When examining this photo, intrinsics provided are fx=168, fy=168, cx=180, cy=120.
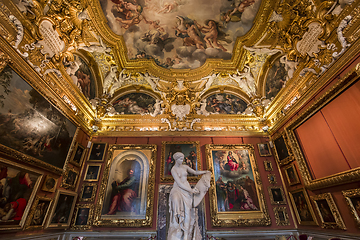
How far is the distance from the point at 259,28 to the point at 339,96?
4.50 m

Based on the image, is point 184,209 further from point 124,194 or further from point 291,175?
point 291,175

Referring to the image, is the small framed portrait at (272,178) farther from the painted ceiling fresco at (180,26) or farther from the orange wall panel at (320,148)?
the painted ceiling fresco at (180,26)

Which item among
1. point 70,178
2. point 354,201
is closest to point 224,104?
point 354,201

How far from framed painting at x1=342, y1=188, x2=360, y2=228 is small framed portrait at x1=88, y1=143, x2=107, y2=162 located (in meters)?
9.00

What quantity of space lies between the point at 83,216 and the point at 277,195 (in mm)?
8303

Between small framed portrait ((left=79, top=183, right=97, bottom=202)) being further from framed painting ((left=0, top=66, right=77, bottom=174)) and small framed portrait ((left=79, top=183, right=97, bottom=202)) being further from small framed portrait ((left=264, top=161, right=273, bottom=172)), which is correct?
small framed portrait ((left=264, top=161, right=273, bottom=172))

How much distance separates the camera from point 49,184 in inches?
228

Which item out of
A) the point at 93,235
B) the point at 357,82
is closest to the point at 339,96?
the point at 357,82

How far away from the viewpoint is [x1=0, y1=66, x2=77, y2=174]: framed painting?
427 cm

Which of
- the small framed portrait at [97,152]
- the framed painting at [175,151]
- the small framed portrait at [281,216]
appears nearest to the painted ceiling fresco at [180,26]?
the framed painting at [175,151]

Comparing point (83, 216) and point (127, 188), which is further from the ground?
point (127, 188)

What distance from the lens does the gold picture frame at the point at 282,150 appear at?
23.6 ft

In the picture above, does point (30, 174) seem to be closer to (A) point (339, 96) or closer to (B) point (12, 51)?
(B) point (12, 51)

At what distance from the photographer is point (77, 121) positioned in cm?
746
